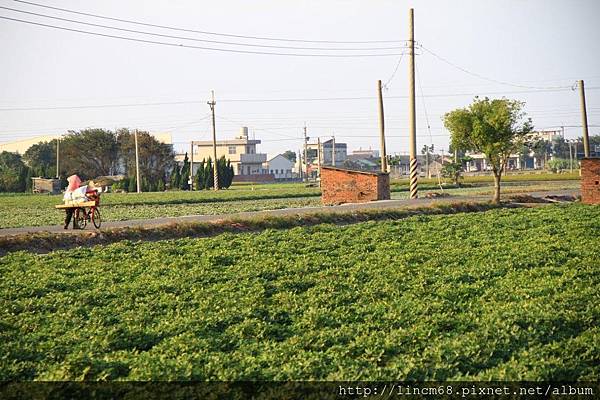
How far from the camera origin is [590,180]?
36.5m

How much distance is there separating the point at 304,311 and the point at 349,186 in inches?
1231

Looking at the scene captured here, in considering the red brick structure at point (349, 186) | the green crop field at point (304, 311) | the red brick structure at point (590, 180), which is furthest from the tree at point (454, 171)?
the green crop field at point (304, 311)

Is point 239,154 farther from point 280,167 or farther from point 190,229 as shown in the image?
point 190,229

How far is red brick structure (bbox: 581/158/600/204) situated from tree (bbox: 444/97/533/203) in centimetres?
380

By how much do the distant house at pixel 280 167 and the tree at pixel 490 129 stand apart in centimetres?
11874

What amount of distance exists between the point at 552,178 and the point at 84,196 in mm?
68516

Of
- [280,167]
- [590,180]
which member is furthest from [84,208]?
[280,167]

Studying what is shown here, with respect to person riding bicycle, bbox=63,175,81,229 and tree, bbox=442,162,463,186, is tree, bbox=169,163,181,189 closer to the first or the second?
tree, bbox=442,162,463,186

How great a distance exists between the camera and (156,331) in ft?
35.7

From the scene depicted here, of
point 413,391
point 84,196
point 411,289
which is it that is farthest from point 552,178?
point 413,391

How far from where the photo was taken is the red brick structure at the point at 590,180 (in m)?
36.2

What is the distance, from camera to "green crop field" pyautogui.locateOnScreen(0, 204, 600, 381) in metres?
9.40

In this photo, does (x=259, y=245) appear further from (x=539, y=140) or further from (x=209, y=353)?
(x=539, y=140)

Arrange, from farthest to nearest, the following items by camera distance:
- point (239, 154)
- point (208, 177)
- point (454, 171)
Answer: point (239, 154), point (208, 177), point (454, 171)
